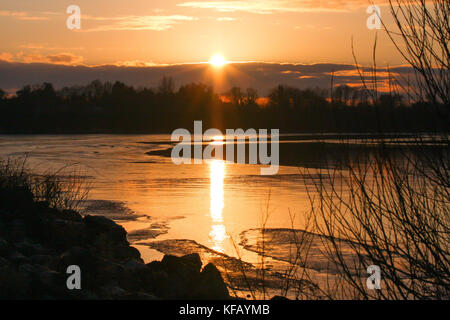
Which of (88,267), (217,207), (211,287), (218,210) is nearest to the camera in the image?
(211,287)

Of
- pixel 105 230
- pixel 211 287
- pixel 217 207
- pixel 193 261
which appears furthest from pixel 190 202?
pixel 211 287

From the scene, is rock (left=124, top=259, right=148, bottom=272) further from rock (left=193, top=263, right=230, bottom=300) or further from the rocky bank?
rock (left=193, top=263, right=230, bottom=300)

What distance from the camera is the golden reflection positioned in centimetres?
1367

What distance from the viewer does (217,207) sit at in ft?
60.1

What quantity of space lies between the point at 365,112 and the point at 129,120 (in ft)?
378

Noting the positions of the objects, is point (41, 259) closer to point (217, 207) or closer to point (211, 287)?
point (211, 287)

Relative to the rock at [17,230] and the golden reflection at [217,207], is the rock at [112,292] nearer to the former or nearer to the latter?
the rock at [17,230]

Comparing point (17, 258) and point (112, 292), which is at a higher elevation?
point (17, 258)

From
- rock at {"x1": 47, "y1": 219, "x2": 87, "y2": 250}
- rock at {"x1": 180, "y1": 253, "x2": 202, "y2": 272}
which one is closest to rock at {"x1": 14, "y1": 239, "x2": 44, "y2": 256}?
rock at {"x1": 47, "y1": 219, "x2": 87, "y2": 250}

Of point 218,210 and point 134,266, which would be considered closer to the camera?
point 134,266

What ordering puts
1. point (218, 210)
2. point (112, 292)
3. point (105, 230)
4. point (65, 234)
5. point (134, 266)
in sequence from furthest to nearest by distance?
1. point (218, 210)
2. point (105, 230)
3. point (65, 234)
4. point (134, 266)
5. point (112, 292)

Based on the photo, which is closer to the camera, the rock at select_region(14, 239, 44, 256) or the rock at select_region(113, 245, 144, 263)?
the rock at select_region(14, 239, 44, 256)
